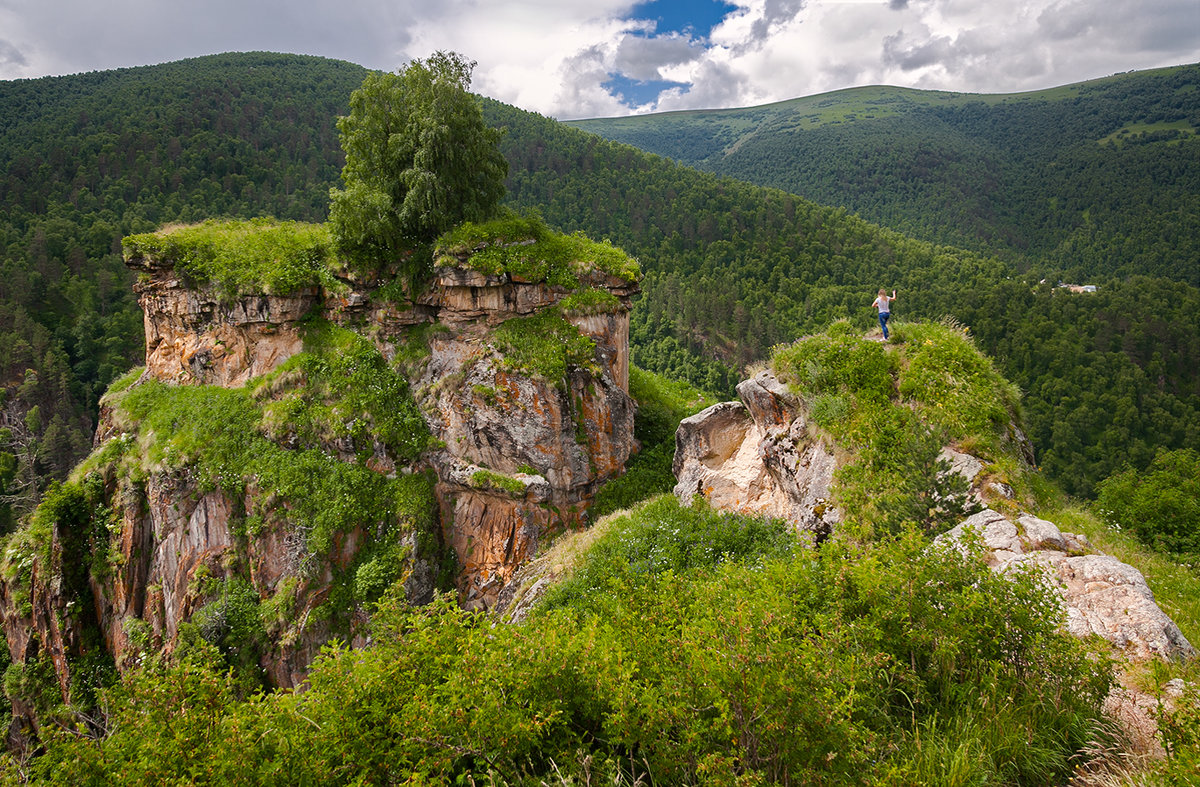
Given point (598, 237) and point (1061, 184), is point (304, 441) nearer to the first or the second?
point (598, 237)

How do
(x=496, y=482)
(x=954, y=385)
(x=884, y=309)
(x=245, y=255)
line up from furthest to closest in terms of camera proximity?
(x=245, y=255) → (x=496, y=482) → (x=884, y=309) → (x=954, y=385)

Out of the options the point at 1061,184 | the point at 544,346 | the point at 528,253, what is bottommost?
the point at 544,346

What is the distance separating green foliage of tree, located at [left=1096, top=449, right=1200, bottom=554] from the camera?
19766mm

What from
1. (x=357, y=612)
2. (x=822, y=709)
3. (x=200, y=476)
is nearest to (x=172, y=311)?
(x=200, y=476)

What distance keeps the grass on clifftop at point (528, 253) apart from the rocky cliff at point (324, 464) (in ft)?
0.61

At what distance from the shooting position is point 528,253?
64.3 ft

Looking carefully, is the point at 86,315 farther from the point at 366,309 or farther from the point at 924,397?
the point at 924,397

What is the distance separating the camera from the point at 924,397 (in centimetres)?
1172

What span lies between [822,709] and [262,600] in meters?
19.1

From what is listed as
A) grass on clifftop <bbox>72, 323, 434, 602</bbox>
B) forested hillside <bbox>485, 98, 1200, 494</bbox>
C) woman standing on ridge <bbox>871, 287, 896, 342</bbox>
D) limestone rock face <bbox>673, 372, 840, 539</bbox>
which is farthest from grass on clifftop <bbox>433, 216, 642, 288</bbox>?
forested hillside <bbox>485, 98, 1200, 494</bbox>

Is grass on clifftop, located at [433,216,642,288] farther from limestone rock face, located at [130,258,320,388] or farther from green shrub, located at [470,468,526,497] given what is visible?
green shrub, located at [470,468,526,497]

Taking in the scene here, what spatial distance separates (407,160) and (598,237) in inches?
2726

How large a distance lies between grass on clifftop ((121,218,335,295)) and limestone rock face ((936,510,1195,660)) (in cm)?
2169

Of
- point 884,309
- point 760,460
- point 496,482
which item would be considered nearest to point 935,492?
point 760,460
